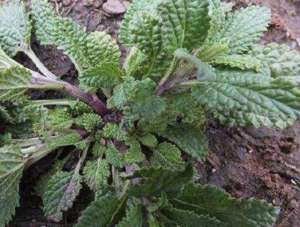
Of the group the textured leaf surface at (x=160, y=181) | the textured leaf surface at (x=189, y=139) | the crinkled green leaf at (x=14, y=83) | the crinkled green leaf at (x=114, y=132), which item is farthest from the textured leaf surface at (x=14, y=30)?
the textured leaf surface at (x=160, y=181)

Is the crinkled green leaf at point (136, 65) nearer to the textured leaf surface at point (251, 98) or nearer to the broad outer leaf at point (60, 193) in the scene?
the textured leaf surface at point (251, 98)

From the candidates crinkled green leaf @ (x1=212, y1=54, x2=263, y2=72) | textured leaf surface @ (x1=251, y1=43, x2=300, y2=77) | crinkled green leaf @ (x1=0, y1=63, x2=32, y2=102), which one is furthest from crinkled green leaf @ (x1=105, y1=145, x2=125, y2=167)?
textured leaf surface @ (x1=251, y1=43, x2=300, y2=77)

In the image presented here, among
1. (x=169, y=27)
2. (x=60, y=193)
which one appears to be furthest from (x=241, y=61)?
(x=60, y=193)

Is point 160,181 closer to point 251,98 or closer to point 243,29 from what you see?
point 251,98

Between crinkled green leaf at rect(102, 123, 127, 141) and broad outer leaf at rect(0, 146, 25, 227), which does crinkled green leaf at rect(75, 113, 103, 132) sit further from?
broad outer leaf at rect(0, 146, 25, 227)

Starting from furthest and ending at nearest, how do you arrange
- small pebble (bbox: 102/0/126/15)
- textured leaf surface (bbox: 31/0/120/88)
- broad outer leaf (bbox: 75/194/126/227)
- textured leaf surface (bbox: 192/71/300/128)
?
small pebble (bbox: 102/0/126/15) < textured leaf surface (bbox: 31/0/120/88) < broad outer leaf (bbox: 75/194/126/227) < textured leaf surface (bbox: 192/71/300/128)

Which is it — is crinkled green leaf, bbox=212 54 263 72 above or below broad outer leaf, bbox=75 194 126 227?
above
